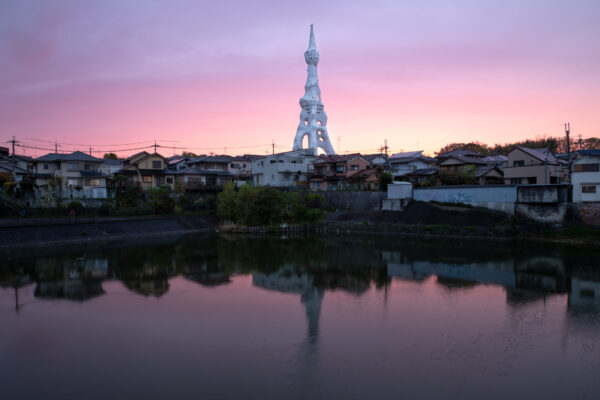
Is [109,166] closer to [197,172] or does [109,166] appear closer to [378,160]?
[197,172]

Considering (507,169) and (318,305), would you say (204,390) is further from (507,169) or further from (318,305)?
(507,169)

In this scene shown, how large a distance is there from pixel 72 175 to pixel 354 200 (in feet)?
82.9

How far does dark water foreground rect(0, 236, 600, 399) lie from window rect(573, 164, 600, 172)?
6893 millimetres

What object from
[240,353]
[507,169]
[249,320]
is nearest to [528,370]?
[240,353]

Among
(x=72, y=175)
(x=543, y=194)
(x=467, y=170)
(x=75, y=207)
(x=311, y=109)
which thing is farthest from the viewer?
(x=311, y=109)

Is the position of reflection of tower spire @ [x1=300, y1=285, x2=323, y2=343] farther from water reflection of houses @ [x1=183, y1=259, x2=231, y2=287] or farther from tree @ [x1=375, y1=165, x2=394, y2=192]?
tree @ [x1=375, y1=165, x2=394, y2=192]

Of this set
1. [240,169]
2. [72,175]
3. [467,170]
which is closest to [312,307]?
[467,170]

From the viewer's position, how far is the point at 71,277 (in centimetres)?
1664

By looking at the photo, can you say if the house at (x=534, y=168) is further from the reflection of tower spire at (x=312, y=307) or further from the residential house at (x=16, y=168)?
the residential house at (x=16, y=168)

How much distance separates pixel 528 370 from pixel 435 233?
2021 cm

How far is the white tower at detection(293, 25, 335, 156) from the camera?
53.1 meters

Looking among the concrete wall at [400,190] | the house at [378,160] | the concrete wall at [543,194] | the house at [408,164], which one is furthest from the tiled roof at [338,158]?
the concrete wall at [543,194]

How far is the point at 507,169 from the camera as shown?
3125cm

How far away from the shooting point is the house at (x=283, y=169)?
42.9 m
